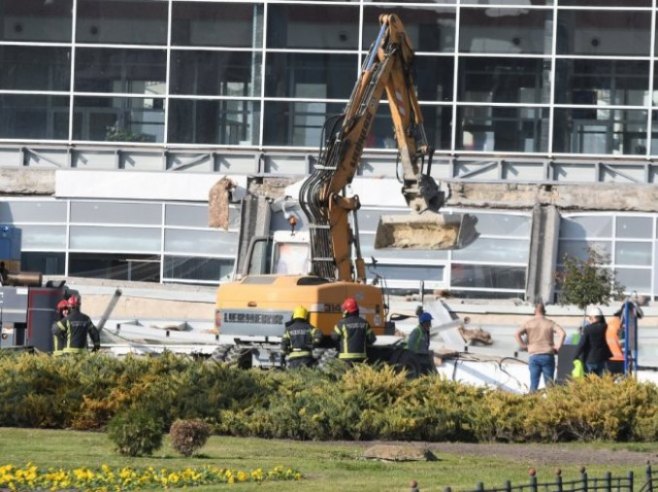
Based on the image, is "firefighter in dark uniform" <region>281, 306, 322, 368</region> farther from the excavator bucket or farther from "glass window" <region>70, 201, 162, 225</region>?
"glass window" <region>70, 201, 162, 225</region>

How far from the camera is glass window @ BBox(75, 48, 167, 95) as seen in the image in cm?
4328

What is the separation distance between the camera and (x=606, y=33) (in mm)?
42344

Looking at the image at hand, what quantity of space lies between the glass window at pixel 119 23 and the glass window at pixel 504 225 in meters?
9.36

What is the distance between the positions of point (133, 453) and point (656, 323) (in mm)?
23143

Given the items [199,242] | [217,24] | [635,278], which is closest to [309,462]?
[635,278]

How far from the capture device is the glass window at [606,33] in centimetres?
4228

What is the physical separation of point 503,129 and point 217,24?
7.69 m

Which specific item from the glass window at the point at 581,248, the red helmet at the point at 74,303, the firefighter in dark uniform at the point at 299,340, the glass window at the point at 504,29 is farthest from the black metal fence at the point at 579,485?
the glass window at the point at 504,29

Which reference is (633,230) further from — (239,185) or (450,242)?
(450,242)

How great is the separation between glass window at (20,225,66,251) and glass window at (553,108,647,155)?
12493 millimetres

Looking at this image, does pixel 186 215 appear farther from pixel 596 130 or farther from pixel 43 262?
pixel 596 130

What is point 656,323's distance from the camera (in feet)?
119

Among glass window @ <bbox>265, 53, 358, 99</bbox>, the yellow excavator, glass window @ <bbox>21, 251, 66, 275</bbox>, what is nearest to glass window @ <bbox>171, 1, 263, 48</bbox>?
glass window @ <bbox>265, 53, 358, 99</bbox>

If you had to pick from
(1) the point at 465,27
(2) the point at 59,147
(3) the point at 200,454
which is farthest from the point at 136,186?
(3) the point at 200,454
